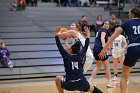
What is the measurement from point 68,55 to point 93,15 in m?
9.74

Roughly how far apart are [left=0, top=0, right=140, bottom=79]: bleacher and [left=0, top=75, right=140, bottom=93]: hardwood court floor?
87 cm

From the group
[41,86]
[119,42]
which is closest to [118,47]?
[119,42]

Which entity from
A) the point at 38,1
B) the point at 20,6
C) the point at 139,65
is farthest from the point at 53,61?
the point at 38,1

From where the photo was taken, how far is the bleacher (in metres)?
10.6

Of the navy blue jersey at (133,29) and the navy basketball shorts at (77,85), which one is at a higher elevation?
the navy blue jersey at (133,29)

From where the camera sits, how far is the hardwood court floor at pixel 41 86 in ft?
25.6

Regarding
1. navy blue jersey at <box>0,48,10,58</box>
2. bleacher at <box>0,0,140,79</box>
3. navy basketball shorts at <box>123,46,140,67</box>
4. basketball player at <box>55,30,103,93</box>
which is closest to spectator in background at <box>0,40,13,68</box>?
navy blue jersey at <box>0,48,10,58</box>

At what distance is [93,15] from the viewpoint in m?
15.2

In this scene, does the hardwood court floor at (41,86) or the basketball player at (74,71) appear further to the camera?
the hardwood court floor at (41,86)

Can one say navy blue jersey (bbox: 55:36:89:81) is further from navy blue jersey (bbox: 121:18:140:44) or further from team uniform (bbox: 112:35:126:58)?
team uniform (bbox: 112:35:126:58)

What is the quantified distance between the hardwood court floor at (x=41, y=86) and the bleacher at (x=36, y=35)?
0.87 metres

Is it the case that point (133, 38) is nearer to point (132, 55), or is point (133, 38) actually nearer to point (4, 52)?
point (132, 55)

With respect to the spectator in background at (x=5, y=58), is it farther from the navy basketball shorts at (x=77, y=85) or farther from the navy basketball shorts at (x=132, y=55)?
the navy basketball shorts at (x=132, y=55)

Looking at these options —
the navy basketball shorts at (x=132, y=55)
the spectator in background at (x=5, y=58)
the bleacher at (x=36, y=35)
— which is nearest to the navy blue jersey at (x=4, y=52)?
the spectator in background at (x=5, y=58)
